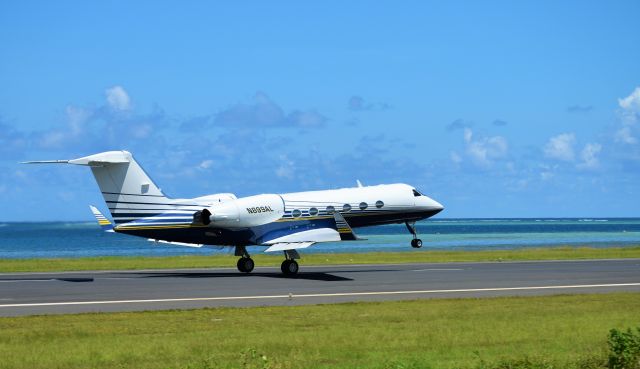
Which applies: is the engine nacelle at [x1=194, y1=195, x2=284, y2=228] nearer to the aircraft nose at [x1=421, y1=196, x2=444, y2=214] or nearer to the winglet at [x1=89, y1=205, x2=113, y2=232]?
the winglet at [x1=89, y1=205, x2=113, y2=232]

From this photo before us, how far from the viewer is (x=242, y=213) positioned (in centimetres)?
4122

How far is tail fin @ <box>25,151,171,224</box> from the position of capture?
38.7m

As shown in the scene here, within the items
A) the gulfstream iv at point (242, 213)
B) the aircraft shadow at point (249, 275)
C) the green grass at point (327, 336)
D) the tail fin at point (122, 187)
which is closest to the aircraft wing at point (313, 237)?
the gulfstream iv at point (242, 213)

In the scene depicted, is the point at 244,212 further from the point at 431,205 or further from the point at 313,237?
the point at 431,205

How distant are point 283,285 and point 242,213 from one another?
6473 mm

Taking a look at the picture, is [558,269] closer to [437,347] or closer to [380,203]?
[380,203]

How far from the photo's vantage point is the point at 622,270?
1714 inches

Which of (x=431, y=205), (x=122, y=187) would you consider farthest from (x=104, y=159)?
(x=431, y=205)

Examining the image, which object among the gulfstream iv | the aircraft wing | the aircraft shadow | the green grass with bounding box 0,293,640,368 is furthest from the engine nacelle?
the green grass with bounding box 0,293,640,368

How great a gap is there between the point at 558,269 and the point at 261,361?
31.4 m

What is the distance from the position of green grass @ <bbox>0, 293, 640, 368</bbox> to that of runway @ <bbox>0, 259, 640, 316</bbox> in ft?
10.3

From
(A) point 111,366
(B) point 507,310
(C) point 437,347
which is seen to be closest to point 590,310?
(B) point 507,310

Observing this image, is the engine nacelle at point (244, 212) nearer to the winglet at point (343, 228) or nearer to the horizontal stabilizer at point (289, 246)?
the horizontal stabilizer at point (289, 246)

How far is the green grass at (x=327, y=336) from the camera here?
1688 centimetres
